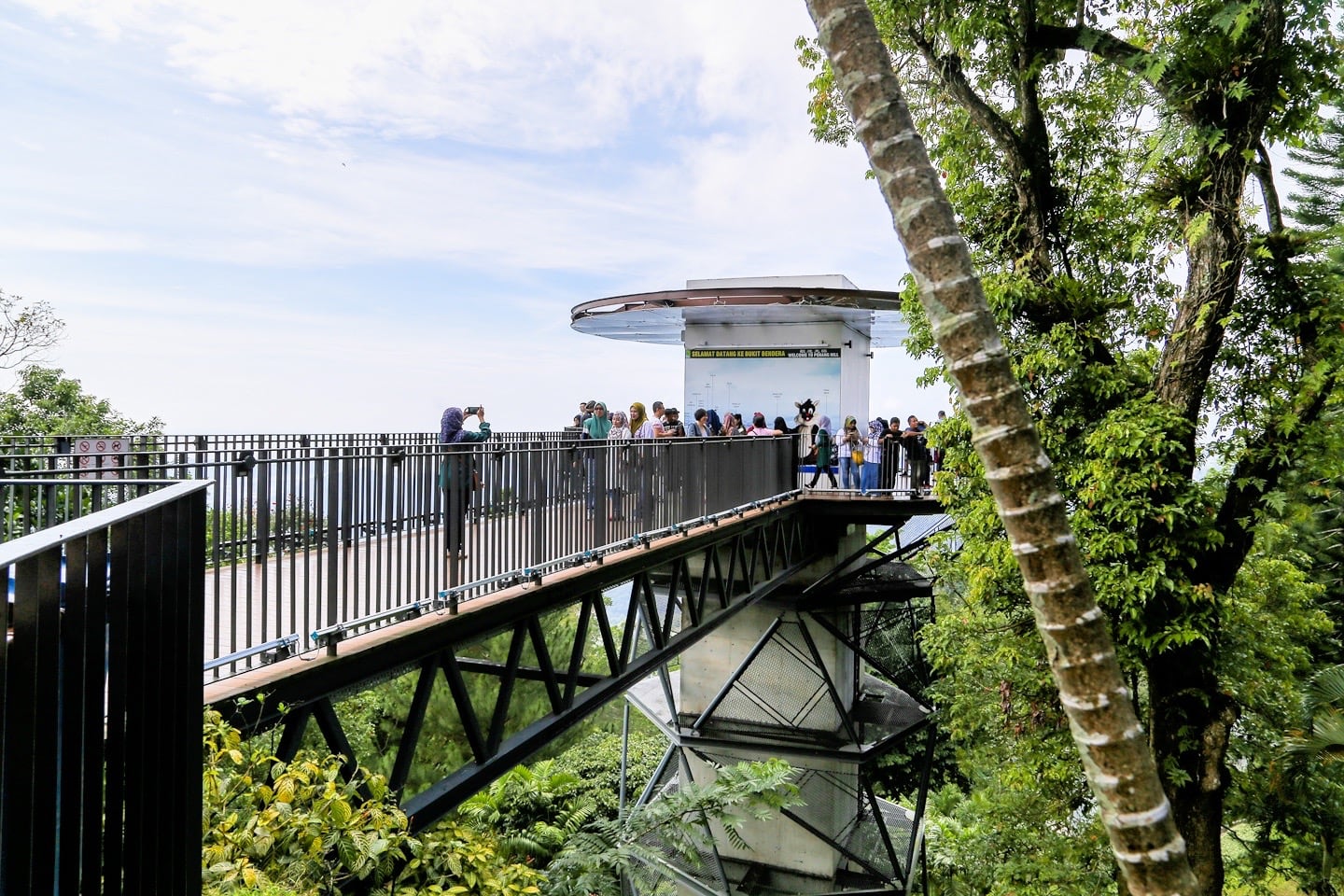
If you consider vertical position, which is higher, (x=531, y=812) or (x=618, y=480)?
(x=618, y=480)

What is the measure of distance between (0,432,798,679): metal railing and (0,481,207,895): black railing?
2.02ft

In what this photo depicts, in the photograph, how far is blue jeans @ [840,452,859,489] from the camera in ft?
57.5

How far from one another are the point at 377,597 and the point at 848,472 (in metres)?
12.9

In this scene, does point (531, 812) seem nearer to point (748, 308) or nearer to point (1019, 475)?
point (748, 308)

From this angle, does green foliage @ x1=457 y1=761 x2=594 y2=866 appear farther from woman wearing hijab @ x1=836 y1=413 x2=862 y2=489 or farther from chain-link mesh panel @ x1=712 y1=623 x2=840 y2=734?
woman wearing hijab @ x1=836 y1=413 x2=862 y2=489

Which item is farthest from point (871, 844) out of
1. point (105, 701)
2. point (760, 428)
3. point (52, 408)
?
point (52, 408)

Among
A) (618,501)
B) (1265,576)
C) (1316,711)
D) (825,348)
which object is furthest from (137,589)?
(825,348)

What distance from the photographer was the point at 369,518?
599 cm

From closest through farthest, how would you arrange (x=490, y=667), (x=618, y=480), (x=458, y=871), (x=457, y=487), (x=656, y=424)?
1. (x=458, y=871)
2. (x=457, y=487)
3. (x=490, y=667)
4. (x=618, y=480)
5. (x=656, y=424)

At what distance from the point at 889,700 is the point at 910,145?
1795 centimetres

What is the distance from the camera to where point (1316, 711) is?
Answer: 408 inches

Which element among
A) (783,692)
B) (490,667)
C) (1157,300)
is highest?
(1157,300)

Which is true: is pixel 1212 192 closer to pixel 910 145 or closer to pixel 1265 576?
pixel 1265 576

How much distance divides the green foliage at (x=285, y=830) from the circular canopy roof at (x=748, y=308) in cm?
1419
